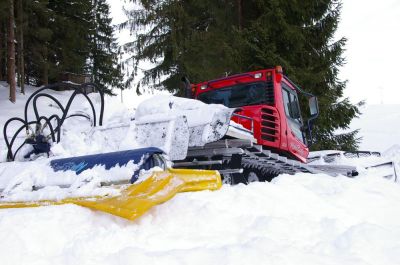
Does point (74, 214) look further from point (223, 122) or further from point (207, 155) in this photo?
point (207, 155)

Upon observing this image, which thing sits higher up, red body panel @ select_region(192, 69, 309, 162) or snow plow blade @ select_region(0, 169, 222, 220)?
red body panel @ select_region(192, 69, 309, 162)

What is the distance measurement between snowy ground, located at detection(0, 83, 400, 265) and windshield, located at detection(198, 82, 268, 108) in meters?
2.99

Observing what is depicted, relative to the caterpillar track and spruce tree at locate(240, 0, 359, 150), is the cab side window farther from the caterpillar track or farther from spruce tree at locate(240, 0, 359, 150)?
spruce tree at locate(240, 0, 359, 150)

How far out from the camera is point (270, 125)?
21.2 ft

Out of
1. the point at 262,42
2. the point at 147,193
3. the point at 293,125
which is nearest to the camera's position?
the point at 147,193

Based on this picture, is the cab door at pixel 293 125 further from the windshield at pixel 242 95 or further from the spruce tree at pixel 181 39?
the spruce tree at pixel 181 39

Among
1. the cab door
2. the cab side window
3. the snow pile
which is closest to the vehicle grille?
the cab door

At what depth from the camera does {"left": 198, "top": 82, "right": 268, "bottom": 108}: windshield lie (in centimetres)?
685

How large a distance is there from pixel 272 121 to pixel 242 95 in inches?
36.2

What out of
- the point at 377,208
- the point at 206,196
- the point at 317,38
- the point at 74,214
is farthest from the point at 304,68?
the point at 74,214

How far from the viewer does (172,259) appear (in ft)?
7.14

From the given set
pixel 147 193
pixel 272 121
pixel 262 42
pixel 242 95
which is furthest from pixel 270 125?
pixel 262 42

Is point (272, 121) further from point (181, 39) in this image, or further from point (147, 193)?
point (181, 39)

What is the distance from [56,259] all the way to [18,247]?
256mm
